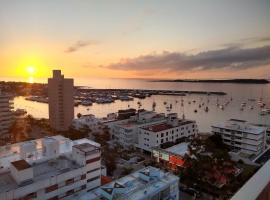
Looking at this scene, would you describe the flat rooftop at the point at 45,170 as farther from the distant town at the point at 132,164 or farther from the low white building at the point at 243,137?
the low white building at the point at 243,137

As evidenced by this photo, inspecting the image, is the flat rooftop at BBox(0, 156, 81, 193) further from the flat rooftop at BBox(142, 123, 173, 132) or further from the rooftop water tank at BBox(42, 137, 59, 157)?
the flat rooftop at BBox(142, 123, 173, 132)

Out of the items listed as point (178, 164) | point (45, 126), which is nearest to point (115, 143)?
point (178, 164)

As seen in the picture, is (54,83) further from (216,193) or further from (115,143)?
(216,193)

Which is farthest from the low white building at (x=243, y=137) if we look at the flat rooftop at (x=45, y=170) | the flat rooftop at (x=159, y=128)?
the flat rooftop at (x=45, y=170)

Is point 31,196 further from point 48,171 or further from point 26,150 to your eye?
point 26,150

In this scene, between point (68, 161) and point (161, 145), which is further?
point (161, 145)
